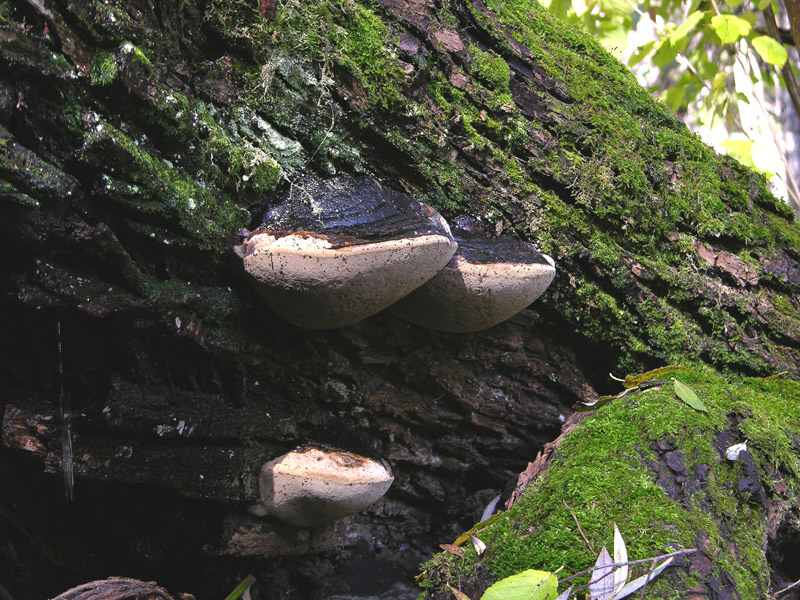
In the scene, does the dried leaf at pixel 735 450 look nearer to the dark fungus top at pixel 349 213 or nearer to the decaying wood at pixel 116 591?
the dark fungus top at pixel 349 213

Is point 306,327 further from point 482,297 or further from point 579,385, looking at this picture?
point 579,385

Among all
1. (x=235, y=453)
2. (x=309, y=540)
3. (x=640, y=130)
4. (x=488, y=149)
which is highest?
(x=640, y=130)

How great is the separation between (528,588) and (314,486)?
25.7 inches

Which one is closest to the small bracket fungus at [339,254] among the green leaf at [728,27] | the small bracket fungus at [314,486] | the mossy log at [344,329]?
the mossy log at [344,329]

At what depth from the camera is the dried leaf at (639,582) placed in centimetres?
147

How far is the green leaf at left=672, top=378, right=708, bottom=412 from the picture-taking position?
2.03 meters

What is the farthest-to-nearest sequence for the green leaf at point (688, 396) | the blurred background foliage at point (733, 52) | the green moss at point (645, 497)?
the blurred background foliage at point (733, 52) < the green leaf at point (688, 396) < the green moss at point (645, 497)

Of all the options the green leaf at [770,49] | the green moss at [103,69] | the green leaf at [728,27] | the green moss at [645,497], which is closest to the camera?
the green moss at [103,69]

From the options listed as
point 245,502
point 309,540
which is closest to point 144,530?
point 245,502

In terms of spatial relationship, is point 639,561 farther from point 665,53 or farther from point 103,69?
point 665,53

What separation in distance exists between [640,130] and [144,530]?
7.95ft

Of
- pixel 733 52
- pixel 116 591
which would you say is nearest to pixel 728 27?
pixel 733 52

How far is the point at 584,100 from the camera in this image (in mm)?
2449

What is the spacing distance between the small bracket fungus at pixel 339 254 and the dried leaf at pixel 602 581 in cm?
88
